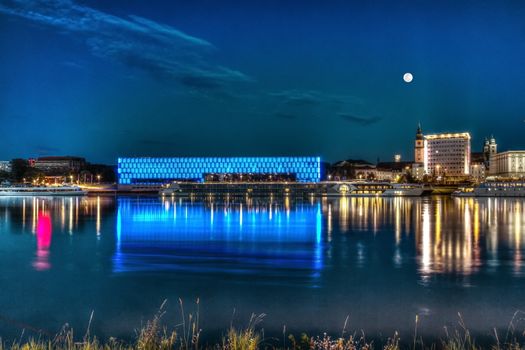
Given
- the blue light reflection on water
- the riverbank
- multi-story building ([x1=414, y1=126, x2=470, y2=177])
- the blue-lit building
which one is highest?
multi-story building ([x1=414, y1=126, x2=470, y2=177])

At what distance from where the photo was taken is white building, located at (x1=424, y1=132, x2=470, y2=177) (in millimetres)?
190750

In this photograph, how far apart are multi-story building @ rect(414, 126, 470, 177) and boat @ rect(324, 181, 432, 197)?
83777 millimetres

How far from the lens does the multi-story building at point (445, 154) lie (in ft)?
626

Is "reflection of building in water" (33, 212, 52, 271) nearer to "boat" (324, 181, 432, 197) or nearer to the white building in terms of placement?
"boat" (324, 181, 432, 197)

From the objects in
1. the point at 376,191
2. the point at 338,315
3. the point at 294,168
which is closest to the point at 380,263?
the point at 338,315

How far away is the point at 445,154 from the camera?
7657 inches

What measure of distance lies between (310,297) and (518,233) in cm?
2030

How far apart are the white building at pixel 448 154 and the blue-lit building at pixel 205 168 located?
58256mm

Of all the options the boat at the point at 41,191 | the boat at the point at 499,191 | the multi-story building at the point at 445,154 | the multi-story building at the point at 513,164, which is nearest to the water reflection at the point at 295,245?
the boat at the point at 499,191

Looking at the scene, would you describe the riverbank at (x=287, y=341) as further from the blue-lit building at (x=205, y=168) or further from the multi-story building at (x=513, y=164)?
the multi-story building at (x=513, y=164)

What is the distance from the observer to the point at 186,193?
383 ft

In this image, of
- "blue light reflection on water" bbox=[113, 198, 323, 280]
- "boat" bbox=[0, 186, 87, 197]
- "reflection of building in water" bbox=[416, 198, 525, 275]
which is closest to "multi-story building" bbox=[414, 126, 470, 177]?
"boat" bbox=[0, 186, 87, 197]

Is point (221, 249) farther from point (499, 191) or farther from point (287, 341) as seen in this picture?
point (499, 191)

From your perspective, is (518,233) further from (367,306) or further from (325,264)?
(367,306)
